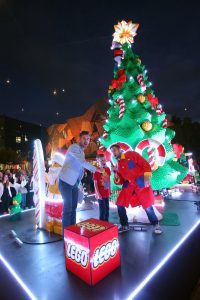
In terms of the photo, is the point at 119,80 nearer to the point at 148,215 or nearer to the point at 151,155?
the point at 151,155

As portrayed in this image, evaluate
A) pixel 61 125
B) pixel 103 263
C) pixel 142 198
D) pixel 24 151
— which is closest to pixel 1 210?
pixel 142 198

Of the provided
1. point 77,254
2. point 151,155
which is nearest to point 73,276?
point 77,254

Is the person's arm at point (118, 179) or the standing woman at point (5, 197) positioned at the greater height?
the person's arm at point (118, 179)

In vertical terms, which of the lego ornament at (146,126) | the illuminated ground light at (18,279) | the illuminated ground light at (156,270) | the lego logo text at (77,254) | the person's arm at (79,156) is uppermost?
the lego ornament at (146,126)

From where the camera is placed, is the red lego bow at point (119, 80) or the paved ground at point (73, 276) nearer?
the paved ground at point (73, 276)

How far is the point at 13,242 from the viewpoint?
3.49m

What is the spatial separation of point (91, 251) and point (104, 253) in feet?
0.81

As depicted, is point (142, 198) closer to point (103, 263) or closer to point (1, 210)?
point (103, 263)

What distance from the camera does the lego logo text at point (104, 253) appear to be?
2.19 m

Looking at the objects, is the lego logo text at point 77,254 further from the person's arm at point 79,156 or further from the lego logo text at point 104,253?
the person's arm at point 79,156

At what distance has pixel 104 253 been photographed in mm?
2301

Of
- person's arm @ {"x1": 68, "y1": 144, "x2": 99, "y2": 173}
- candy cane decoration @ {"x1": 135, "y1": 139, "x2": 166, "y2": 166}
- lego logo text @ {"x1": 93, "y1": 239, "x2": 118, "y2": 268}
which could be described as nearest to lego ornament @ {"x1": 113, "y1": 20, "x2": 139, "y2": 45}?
candy cane decoration @ {"x1": 135, "y1": 139, "x2": 166, "y2": 166}

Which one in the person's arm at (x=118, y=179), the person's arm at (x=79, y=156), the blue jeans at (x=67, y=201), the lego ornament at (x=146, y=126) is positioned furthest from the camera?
the lego ornament at (x=146, y=126)

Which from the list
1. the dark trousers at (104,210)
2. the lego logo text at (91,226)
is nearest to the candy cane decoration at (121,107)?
the dark trousers at (104,210)
